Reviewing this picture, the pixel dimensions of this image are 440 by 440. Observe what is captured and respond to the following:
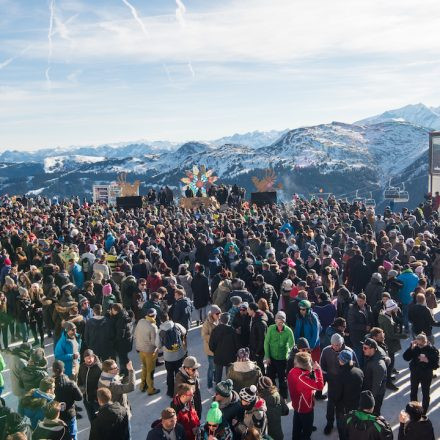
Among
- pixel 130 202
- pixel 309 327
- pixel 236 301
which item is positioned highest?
pixel 130 202

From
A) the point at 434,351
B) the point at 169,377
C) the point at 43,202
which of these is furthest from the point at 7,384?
the point at 43,202

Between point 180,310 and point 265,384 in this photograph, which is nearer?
point 265,384

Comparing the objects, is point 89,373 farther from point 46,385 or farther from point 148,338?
→ point 148,338

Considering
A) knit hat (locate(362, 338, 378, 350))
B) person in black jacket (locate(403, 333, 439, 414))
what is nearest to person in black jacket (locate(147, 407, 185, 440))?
knit hat (locate(362, 338, 378, 350))

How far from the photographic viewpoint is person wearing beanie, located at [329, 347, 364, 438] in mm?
6418

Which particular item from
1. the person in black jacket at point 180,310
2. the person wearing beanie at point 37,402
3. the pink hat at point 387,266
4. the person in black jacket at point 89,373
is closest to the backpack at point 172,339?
the person in black jacket at point 180,310

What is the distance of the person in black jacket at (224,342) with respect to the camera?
25.6ft

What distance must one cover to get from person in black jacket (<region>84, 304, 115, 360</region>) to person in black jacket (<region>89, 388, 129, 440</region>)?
2743 mm

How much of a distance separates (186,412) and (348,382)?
2.24 meters

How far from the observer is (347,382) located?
254 inches

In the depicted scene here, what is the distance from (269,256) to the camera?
41.0 ft

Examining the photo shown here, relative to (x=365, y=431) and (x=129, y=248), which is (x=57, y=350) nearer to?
(x=365, y=431)

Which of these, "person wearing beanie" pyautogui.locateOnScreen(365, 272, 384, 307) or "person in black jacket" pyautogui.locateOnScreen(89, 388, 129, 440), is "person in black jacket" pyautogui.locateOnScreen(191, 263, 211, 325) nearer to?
"person wearing beanie" pyautogui.locateOnScreen(365, 272, 384, 307)

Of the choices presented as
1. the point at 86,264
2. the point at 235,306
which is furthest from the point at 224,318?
the point at 86,264
